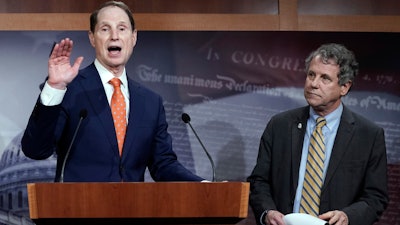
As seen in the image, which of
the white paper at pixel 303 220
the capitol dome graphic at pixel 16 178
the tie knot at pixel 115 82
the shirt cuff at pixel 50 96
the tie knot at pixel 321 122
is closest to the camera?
the shirt cuff at pixel 50 96

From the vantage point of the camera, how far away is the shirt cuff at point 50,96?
9.78ft

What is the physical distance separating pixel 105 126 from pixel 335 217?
100cm

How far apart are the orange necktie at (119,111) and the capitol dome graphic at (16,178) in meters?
1.51

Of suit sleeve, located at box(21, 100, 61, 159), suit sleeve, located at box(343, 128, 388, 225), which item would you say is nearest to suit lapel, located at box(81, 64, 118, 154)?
suit sleeve, located at box(21, 100, 61, 159)

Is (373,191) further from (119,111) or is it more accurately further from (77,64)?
(77,64)

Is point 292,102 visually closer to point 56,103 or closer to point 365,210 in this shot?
point 365,210

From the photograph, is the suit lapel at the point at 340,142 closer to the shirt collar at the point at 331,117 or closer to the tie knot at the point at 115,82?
the shirt collar at the point at 331,117

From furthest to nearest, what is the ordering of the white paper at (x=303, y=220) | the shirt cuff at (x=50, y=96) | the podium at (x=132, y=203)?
the white paper at (x=303, y=220) → the shirt cuff at (x=50, y=96) → the podium at (x=132, y=203)

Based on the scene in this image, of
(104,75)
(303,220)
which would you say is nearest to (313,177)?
(303,220)

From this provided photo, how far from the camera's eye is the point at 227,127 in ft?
16.1

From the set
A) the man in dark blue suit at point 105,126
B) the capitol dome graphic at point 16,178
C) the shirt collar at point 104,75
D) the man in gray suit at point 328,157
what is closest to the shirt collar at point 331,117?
the man in gray suit at point 328,157

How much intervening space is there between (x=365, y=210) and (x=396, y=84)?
1651mm

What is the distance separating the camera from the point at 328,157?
11.9ft

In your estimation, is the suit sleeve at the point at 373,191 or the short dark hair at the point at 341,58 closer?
the suit sleeve at the point at 373,191
